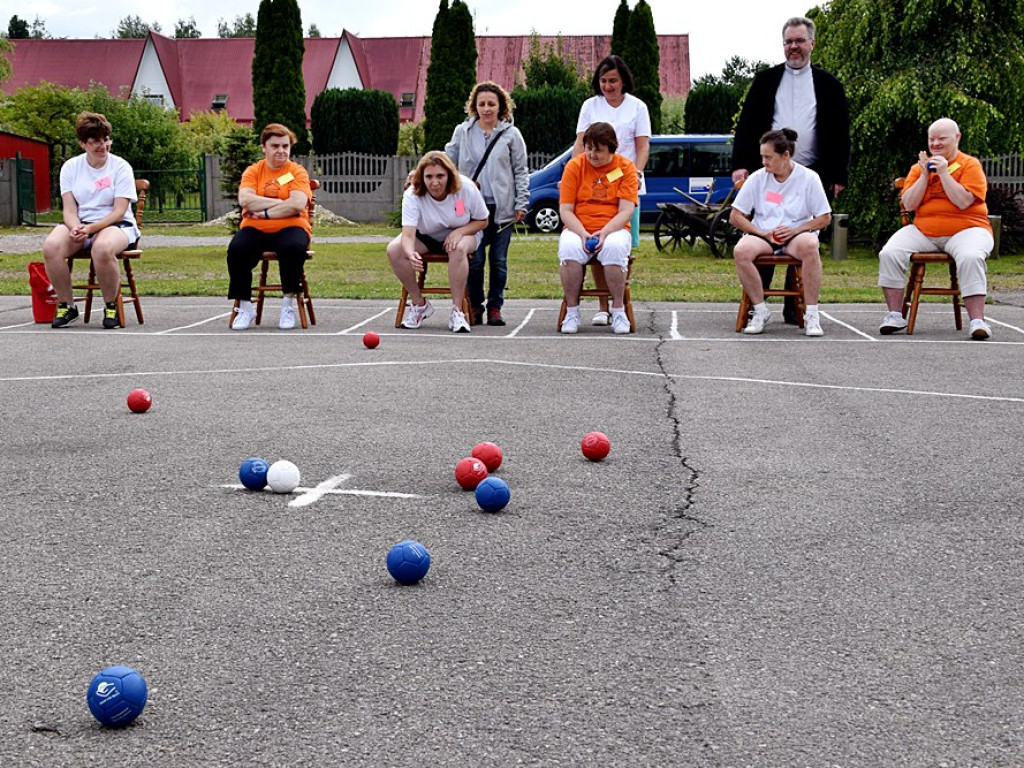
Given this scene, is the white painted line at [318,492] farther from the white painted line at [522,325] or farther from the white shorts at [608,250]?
the white shorts at [608,250]

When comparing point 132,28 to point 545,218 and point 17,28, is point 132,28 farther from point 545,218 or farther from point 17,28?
point 545,218

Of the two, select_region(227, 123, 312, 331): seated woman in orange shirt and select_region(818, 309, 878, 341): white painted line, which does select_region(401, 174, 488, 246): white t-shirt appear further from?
select_region(818, 309, 878, 341): white painted line

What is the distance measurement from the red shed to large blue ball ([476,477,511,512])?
126 feet

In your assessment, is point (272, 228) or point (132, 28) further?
point (132, 28)

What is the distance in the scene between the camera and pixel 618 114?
10.2 meters

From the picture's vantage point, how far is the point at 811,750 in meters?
2.46

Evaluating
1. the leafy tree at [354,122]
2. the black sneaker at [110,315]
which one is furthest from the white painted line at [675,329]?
the leafy tree at [354,122]

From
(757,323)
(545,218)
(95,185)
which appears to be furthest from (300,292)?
(545,218)

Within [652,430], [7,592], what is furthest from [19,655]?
[652,430]

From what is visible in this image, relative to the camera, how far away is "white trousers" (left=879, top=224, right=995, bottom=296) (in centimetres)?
941

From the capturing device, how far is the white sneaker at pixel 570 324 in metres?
9.80

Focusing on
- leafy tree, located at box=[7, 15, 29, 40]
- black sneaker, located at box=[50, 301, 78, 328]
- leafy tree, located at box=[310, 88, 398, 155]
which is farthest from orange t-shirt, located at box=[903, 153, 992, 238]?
leafy tree, located at box=[7, 15, 29, 40]

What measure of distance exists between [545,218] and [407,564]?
24992 millimetres

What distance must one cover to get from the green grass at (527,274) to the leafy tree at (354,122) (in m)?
17.3
